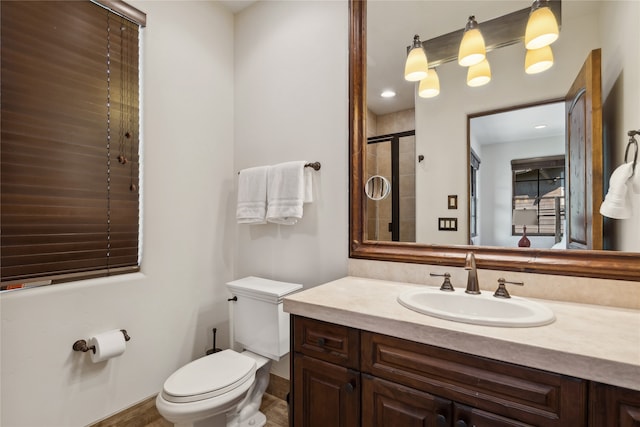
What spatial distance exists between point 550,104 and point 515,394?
43.8 inches

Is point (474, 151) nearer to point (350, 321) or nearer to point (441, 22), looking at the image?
point (441, 22)

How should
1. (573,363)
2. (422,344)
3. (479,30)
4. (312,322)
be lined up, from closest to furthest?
1. (573,363)
2. (422,344)
3. (312,322)
4. (479,30)

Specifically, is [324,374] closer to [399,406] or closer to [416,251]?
[399,406]

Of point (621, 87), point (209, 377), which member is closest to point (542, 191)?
point (621, 87)

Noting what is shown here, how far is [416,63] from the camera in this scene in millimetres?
1517

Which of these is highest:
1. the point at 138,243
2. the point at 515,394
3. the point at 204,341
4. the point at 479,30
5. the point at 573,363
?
the point at 479,30

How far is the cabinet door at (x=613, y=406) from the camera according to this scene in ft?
2.15

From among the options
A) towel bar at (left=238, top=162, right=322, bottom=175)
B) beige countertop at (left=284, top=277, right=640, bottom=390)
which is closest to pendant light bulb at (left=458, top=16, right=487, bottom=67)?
towel bar at (left=238, top=162, right=322, bottom=175)

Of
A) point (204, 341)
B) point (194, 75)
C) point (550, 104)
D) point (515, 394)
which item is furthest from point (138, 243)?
point (550, 104)

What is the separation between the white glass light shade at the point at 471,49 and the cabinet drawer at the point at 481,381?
1274mm

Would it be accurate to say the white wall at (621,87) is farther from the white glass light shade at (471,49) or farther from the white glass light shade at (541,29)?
the white glass light shade at (471,49)

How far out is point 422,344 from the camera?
90cm

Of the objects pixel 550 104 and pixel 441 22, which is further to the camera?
pixel 441 22

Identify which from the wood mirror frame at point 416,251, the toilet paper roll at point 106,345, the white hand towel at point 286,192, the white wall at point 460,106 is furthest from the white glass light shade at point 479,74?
the toilet paper roll at point 106,345
